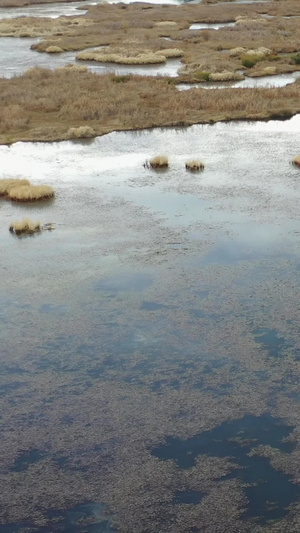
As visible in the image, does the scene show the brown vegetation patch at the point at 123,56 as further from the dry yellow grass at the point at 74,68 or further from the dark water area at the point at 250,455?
the dark water area at the point at 250,455

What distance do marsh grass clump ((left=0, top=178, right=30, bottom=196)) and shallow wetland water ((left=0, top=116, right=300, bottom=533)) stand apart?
63 cm

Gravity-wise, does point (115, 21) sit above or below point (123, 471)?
above

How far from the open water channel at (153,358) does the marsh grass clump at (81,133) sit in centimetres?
754

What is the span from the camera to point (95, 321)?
16.2 m

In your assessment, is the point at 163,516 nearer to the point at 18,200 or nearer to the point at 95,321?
the point at 95,321

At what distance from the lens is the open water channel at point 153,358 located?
10.7m

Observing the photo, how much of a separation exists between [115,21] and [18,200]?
65.9 meters

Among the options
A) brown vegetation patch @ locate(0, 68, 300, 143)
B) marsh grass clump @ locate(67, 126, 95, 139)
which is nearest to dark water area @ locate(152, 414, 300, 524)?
marsh grass clump @ locate(67, 126, 95, 139)

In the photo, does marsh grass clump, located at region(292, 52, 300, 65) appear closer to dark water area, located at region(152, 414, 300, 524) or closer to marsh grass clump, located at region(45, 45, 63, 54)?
marsh grass clump, located at region(45, 45, 63, 54)

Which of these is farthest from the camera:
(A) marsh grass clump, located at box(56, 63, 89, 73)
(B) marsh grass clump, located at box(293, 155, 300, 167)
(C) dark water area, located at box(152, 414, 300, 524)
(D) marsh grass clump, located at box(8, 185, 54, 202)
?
(A) marsh grass clump, located at box(56, 63, 89, 73)

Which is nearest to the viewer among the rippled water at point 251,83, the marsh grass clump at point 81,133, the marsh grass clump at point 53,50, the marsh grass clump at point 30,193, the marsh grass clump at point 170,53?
the marsh grass clump at point 30,193

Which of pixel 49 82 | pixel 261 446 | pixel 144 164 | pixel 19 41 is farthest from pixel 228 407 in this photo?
pixel 19 41

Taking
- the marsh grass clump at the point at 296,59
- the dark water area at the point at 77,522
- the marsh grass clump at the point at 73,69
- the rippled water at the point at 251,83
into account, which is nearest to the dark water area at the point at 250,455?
the dark water area at the point at 77,522

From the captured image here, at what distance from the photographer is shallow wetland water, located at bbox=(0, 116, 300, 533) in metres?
10.7
